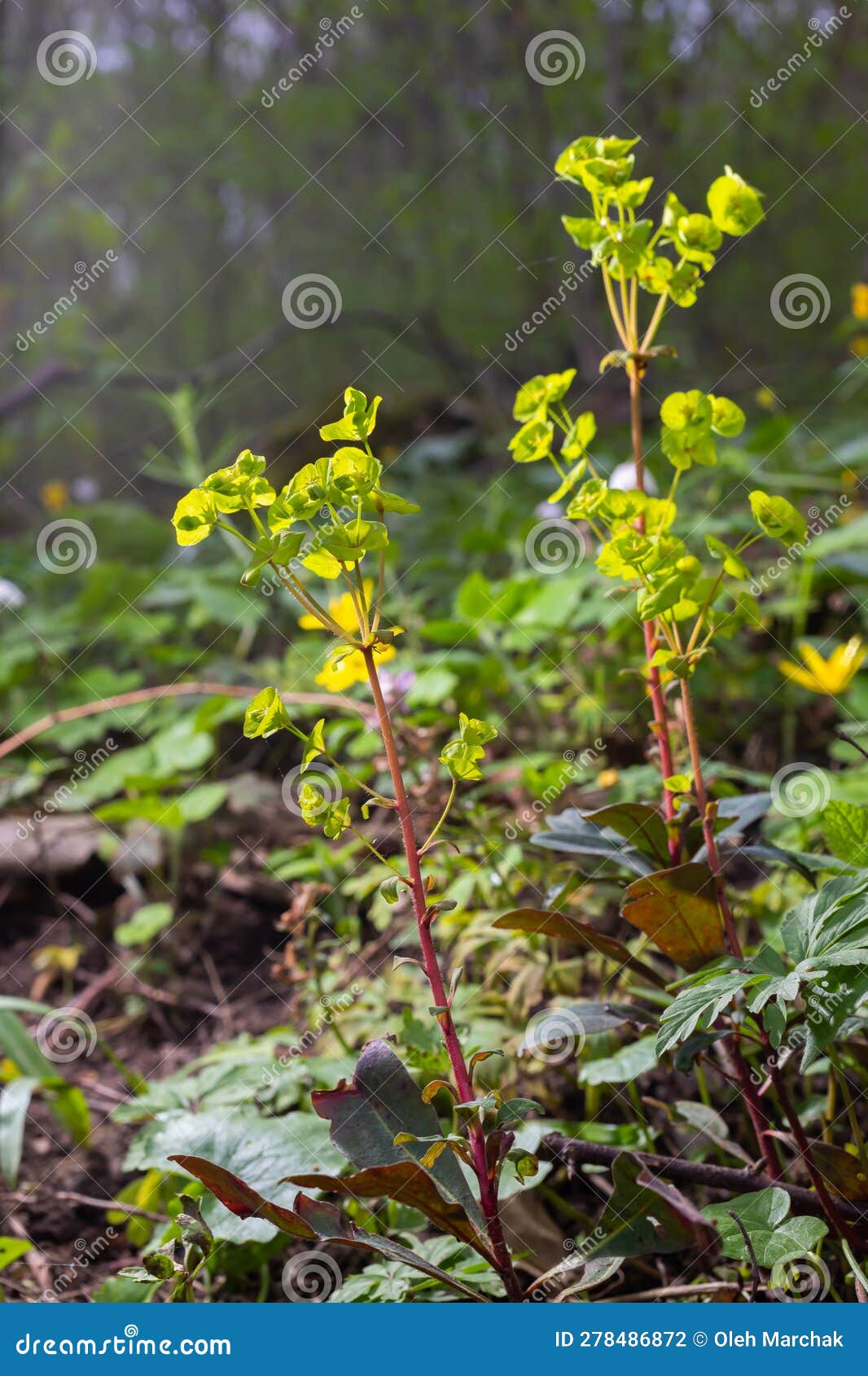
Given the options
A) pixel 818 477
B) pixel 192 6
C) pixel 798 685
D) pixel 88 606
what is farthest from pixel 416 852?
pixel 192 6

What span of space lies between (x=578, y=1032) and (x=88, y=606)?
2147 mm

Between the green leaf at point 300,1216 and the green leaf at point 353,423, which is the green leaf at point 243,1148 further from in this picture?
the green leaf at point 353,423

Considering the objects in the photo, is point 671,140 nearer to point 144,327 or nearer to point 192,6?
point 192,6

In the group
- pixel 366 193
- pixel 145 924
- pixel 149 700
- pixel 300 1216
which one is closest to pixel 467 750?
pixel 300 1216

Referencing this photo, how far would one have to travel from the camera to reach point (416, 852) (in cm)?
74

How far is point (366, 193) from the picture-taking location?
20.2 ft

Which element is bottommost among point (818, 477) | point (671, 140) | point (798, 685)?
point (798, 685)

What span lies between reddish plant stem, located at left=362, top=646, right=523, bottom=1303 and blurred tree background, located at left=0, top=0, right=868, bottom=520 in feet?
10.7

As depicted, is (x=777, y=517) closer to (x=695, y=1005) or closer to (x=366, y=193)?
(x=695, y=1005)

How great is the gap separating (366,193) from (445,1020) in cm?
629

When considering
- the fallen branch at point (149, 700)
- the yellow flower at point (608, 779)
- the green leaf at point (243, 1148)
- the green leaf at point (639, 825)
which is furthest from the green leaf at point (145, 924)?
the green leaf at point (639, 825)

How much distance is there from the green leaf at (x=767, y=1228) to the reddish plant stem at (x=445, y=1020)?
0.16 meters

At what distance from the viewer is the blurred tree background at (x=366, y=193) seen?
4.41 metres

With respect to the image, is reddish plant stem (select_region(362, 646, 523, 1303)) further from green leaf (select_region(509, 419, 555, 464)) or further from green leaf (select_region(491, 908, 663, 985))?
green leaf (select_region(509, 419, 555, 464))
